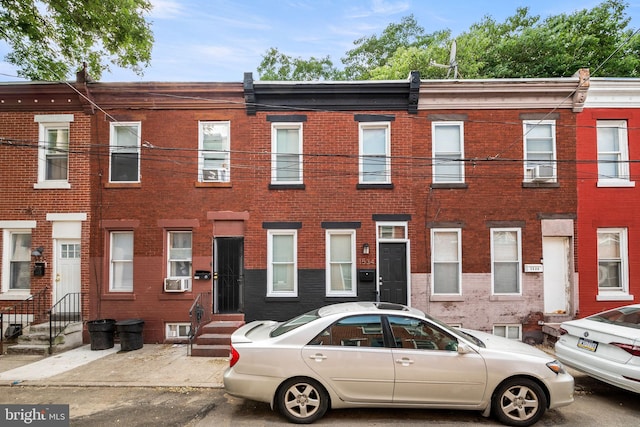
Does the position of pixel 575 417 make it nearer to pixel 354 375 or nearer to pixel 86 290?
pixel 354 375

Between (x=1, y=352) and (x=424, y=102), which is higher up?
(x=424, y=102)

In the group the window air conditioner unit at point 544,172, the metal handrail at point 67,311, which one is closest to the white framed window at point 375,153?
the window air conditioner unit at point 544,172

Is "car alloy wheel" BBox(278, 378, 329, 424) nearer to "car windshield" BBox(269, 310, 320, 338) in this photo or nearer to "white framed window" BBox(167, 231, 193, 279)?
"car windshield" BBox(269, 310, 320, 338)

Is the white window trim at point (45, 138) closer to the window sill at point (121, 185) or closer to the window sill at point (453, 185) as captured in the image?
the window sill at point (121, 185)

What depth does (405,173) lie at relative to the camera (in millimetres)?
10000

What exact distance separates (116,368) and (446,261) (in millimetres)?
8236

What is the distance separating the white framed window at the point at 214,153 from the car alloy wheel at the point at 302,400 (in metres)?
6.40

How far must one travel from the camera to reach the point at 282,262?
10016 millimetres

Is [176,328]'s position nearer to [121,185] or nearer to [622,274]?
[121,185]

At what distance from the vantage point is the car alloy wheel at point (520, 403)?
505cm

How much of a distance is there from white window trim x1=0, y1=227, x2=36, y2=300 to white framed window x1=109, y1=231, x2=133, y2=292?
2145mm

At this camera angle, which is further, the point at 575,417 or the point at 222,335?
the point at 222,335

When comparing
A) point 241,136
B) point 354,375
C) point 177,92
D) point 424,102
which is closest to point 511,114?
point 424,102

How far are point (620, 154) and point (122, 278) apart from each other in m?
14.1
